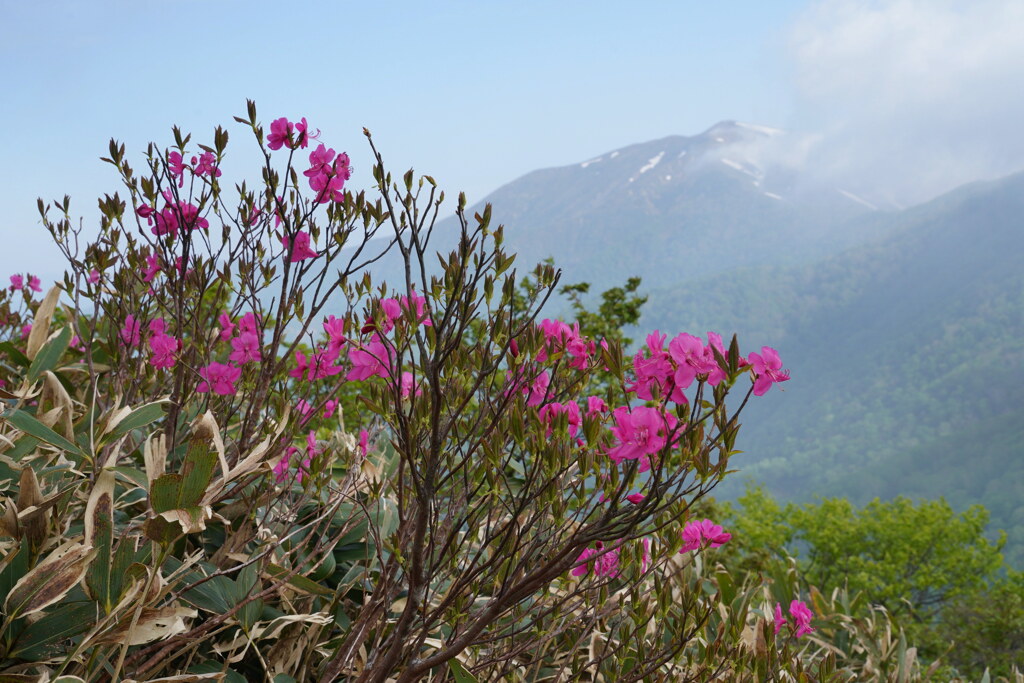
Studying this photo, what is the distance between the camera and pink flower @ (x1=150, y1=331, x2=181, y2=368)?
206cm

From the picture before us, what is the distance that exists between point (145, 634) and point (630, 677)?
99 centimetres

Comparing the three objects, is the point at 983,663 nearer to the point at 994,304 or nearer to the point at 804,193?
the point at 994,304

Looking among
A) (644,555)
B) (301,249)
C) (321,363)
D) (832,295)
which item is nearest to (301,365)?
(321,363)

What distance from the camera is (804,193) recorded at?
190 meters

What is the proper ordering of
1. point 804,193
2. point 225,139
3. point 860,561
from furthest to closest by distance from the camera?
point 804,193
point 860,561
point 225,139

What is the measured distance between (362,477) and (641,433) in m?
1.27

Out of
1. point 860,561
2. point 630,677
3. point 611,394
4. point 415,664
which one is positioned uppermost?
point 611,394

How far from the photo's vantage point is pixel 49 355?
2055mm

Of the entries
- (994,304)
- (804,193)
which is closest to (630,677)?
(994,304)

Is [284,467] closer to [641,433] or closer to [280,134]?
[280,134]

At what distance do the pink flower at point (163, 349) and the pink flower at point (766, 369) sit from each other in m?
1.64

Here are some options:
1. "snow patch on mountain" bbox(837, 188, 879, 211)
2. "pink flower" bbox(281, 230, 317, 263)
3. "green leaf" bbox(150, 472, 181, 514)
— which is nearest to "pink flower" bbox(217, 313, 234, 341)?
"pink flower" bbox(281, 230, 317, 263)

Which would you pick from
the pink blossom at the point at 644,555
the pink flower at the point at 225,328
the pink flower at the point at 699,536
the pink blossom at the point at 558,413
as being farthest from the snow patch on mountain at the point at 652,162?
the pink blossom at the point at 558,413

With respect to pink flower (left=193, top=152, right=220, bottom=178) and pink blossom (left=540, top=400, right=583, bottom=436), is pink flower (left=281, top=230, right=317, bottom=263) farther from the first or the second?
pink blossom (left=540, top=400, right=583, bottom=436)
